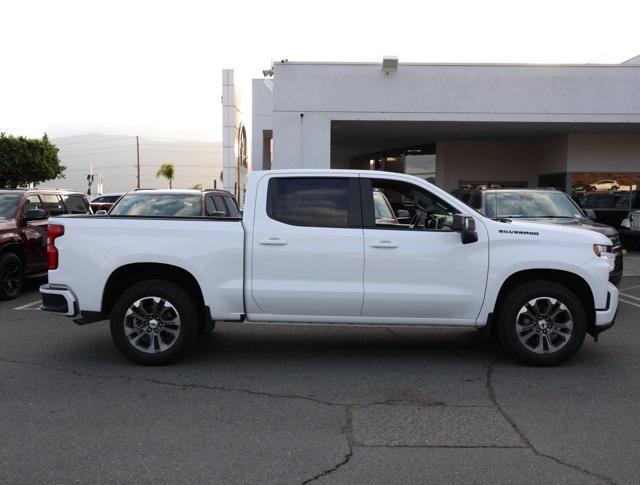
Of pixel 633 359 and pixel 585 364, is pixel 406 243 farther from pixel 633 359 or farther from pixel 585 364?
pixel 633 359

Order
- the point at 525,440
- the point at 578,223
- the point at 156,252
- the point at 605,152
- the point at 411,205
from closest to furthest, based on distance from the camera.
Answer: the point at 525,440 < the point at 156,252 < the point at 411,205 < the point at 578,223 < the point at 605,152

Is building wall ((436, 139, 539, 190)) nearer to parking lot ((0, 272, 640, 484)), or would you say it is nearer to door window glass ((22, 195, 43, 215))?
door window glass ((22, 195, 43, 215))

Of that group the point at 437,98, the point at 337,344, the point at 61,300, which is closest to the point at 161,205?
the point at 61,300

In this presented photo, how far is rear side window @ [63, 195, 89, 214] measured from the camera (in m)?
12.6

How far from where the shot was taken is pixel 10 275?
34.2ft

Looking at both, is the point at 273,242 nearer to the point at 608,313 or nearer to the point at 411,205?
the point at 411,205

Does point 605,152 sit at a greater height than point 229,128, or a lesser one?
lesser

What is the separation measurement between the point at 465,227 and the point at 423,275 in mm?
624

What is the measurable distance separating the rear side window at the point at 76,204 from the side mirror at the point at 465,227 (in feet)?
29.2

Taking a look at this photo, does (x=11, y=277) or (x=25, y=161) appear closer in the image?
(x=11, y=277)

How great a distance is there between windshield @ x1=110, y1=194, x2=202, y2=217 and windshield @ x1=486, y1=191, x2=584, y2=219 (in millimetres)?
5092

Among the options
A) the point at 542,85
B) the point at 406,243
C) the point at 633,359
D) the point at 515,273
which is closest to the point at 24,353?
the point at 406,243

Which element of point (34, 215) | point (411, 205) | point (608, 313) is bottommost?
point (608, 313)

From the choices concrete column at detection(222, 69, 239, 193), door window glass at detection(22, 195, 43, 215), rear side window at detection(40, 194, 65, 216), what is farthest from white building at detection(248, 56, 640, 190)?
concrete column at detection(222, 69, 239, 193)
